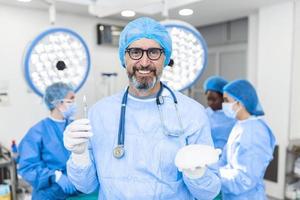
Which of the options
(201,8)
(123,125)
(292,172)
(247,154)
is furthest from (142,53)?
(292,172)

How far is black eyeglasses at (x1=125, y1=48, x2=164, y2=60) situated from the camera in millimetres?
1002

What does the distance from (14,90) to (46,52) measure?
1849mm

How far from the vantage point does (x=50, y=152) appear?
5.58 ft

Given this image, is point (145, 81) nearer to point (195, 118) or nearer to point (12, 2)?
point (195, 118)

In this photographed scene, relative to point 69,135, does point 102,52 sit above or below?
above

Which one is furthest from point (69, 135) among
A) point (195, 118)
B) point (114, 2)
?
point (114, 2)

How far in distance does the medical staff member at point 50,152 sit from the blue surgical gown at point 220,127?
1125mm

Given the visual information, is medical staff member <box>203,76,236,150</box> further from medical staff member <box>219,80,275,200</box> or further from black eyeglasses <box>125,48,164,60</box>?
black eyeglasses <box>125,48,164,60</box>

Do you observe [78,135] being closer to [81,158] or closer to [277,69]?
[81,158]

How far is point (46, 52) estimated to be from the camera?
4.39 feet

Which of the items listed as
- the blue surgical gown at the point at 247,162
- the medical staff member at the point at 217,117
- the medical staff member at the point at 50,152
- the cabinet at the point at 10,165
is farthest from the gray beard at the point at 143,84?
the cabinet at the point at 10,165

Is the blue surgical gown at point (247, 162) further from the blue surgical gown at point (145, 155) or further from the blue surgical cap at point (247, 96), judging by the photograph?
the blue surgical gown at point (145, 155)

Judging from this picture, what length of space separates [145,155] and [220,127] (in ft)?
4.64

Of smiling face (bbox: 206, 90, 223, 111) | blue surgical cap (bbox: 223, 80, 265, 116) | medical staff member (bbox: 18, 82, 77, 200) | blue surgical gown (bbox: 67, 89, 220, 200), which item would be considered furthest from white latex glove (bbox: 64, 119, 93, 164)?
smiling face (bbox: 206, 90, 223, 111)
